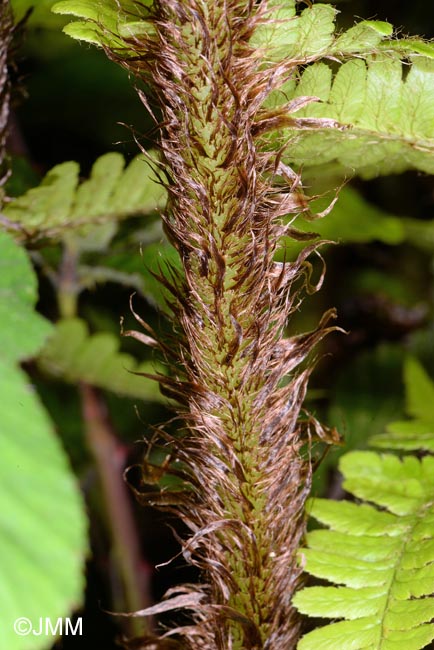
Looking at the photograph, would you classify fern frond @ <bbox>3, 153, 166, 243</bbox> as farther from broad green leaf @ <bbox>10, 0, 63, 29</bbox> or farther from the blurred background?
broad green leaf @ <bbox>10, 0, 63, 29</bbox>

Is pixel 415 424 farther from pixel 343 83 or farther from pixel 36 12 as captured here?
pixel 36 12

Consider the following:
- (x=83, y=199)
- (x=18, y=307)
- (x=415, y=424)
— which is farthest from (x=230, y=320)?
(x=415, y=424)

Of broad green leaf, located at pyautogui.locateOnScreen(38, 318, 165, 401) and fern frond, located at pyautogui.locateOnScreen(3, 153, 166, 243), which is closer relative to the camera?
fern frond, located at pyautogui.locateOnScreen(3, 153, 166, 243)

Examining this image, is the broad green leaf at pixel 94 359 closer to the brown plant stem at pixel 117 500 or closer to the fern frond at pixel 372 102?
the brown plant stem at pixel 117 500

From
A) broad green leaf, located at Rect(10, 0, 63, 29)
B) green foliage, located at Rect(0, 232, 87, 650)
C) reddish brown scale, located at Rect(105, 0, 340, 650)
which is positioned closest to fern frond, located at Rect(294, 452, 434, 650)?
reddish brown scale, located at Rect(105, 0, 340, 650)

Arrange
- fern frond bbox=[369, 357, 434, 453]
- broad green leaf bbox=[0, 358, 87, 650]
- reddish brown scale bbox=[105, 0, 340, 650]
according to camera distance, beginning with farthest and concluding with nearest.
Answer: fern frond bbox=[369, 357, 434, 453], reddish brown scale bbox=[105, 0, 340, 650], broad green leaf bbox=[0, 358, 87, 650]

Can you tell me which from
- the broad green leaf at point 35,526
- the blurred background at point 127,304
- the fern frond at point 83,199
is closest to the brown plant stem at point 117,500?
the blurred background at point 127,304

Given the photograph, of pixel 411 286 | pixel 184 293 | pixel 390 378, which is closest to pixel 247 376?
pixel 184 293
